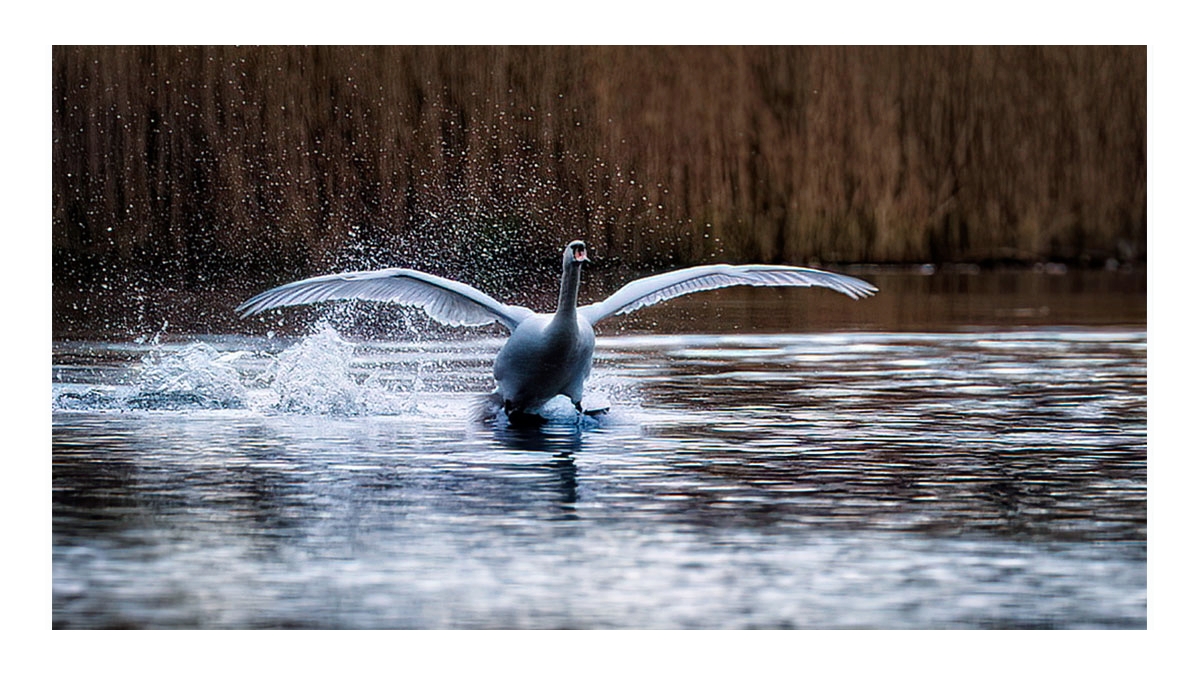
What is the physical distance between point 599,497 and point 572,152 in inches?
227

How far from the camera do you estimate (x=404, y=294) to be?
8609 mm

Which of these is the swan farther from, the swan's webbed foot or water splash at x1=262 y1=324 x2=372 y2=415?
water splash at x1=262 y1=324 x2=372 y2=415

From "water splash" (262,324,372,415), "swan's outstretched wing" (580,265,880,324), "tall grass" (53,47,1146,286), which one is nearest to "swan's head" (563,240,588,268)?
"swan's outstretched wing" (580,265,880,324)

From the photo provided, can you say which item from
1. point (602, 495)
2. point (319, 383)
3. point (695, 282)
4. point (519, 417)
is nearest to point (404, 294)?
point (319, 383)

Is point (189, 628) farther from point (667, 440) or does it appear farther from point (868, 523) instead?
point (667, 440)

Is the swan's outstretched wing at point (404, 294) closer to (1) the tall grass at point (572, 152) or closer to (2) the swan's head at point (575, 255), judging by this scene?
(2) the swan's head at point (575, 255)

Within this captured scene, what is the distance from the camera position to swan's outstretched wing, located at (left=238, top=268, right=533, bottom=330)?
8.35 m

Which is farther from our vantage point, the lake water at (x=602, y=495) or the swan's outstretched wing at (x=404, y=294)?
the swan's outstretched wing at (x=404, y=294)

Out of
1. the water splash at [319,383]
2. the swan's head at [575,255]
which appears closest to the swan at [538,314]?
the swan's head at [575,255]

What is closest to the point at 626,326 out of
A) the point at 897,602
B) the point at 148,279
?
the point at 148,279

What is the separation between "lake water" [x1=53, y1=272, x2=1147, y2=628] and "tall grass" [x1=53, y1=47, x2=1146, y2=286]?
1.34m

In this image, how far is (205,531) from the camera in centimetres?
628

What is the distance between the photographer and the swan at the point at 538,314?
8.20m
